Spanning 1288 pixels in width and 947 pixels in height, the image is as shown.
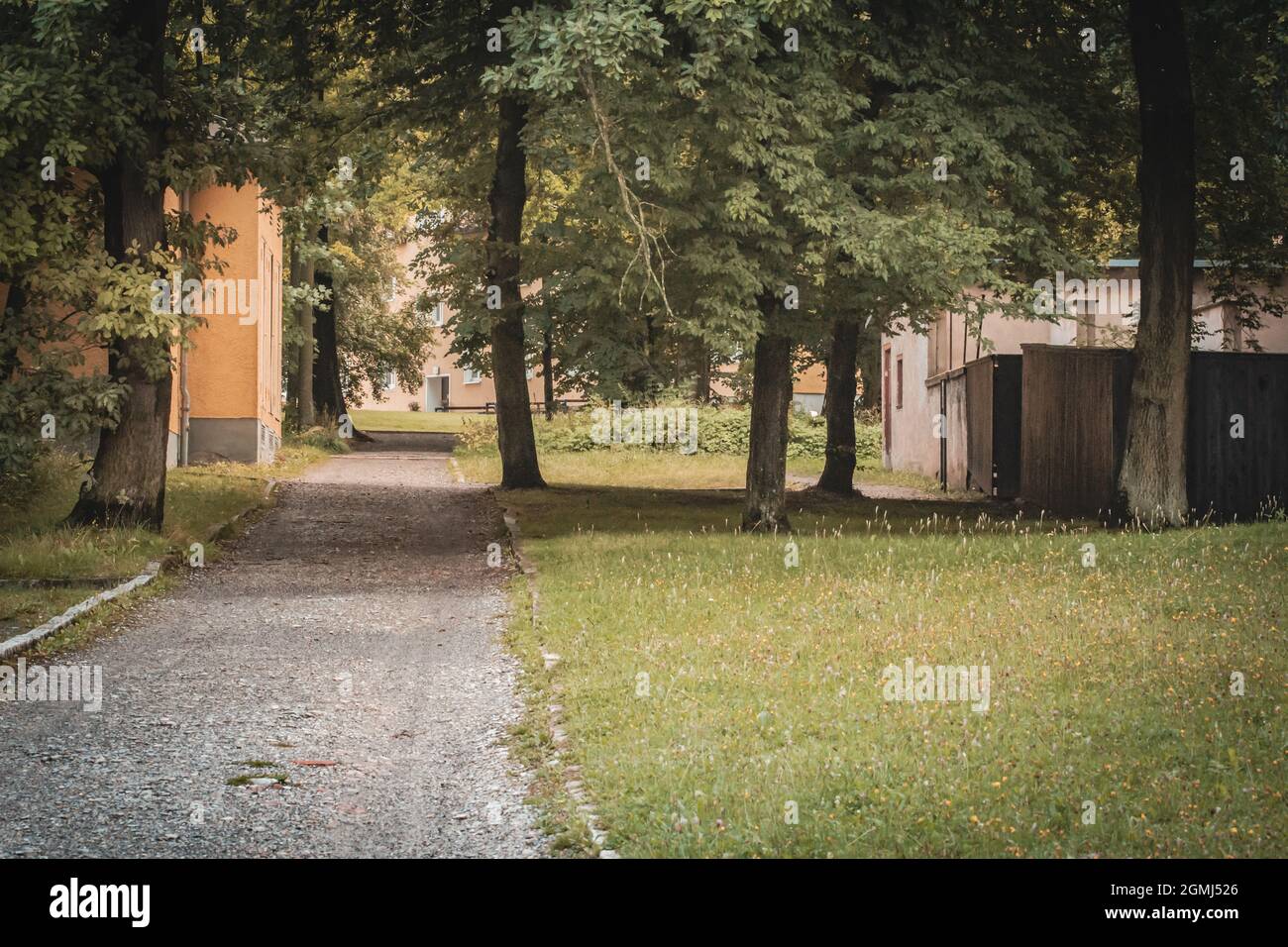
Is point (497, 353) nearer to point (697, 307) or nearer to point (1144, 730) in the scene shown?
point (697, 307)

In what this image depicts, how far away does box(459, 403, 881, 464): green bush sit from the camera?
4028cm

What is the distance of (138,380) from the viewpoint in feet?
58.1

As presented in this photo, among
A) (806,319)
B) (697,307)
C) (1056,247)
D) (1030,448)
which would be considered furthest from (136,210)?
(1030,448)

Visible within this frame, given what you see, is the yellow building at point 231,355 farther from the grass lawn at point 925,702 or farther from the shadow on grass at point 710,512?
the grass lawn at point 925,702

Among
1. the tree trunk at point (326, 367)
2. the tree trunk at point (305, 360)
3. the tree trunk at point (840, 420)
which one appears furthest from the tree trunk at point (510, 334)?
the tree trunk at point (326, 367)

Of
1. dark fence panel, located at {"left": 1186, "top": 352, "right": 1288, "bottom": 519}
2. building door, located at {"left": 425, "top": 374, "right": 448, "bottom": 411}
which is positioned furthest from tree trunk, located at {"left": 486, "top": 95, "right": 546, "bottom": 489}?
building door, located at {"left": 425, "top": 374, "right": 448, "bottom": 411}

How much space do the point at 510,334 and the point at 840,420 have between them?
20.0 feet

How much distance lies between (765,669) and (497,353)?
59.6 feet

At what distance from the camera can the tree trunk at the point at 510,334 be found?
2630 centimetres

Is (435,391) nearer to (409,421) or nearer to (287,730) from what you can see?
(409,421)

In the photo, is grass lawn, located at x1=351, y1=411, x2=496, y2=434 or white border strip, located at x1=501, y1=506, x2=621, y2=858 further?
grass lawn, located at x1=351, y1=411, x2=496, y2=434

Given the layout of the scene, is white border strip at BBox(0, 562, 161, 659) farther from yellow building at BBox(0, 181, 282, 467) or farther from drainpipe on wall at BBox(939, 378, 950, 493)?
drainpipe on wall at BBox(939, 378, 950, 493)

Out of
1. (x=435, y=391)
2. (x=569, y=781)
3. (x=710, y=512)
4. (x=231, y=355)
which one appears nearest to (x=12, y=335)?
(x=710, y=512)

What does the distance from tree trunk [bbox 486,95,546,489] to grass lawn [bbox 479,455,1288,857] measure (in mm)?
Result: 10913
